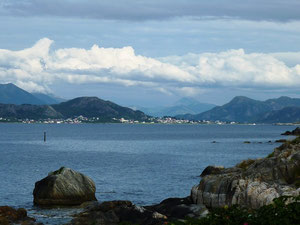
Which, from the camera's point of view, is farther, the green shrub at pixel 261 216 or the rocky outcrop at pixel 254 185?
the rocky outcrop at pixel 254 185

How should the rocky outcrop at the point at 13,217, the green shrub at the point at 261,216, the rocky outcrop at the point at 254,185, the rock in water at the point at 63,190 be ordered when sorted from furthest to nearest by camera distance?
the rock in water at the point at 63,190 → the rocky outcrop at the point at 13,217 → the rocky outcrop at the point at 254,185 → the green shrub at the point at 261,216

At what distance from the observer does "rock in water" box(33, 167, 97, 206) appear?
4203 centimetres

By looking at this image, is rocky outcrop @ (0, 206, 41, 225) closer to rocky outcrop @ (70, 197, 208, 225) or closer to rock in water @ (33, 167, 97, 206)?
rocky outcrop @ (70, 197, 208, 225)

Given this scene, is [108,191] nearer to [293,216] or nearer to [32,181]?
[32,181]

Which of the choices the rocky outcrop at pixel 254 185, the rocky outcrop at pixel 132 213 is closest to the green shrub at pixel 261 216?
the rocky outcrop at pixel 132 213

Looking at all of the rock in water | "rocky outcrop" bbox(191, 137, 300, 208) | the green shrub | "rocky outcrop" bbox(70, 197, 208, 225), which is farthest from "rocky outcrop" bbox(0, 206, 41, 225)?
the green shrub

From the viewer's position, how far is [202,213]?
1264 inches

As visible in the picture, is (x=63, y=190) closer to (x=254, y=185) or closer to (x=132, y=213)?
(x=132, y=213)

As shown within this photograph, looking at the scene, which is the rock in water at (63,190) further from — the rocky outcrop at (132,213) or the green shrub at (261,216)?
the green shrub at (261,216)

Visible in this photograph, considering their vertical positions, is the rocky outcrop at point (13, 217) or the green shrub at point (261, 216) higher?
the green shrub at point (261, 216)

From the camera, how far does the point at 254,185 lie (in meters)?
33.1

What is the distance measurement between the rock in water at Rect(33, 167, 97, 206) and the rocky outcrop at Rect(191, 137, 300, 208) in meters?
11.1

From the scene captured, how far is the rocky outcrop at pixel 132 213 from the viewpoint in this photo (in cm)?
3216

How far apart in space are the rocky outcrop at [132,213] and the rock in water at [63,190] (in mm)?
6216
